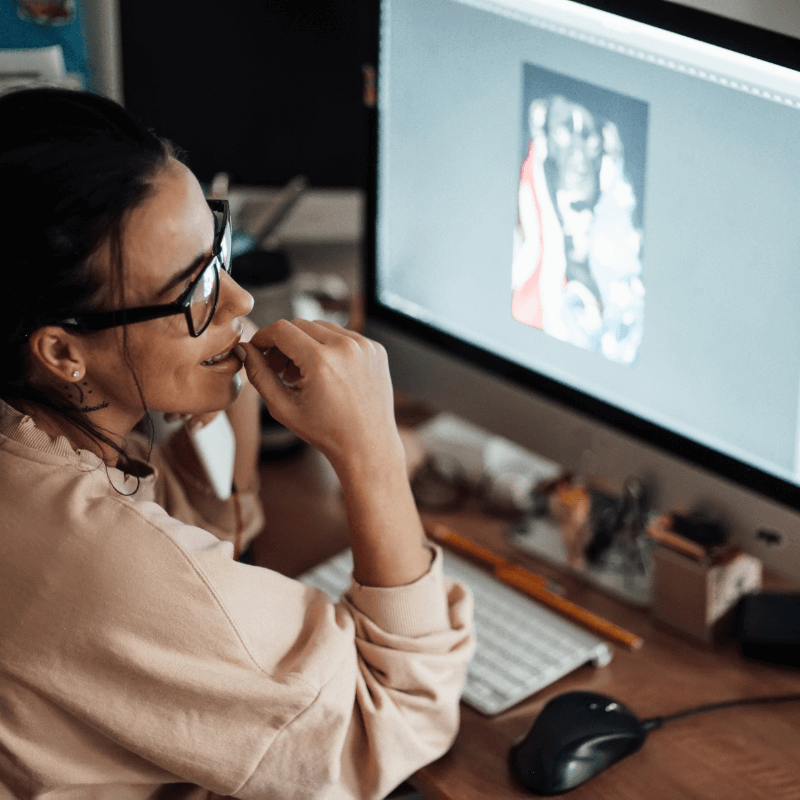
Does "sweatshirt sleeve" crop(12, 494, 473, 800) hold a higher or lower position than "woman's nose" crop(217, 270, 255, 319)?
lower

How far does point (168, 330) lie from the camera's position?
2.51 ft

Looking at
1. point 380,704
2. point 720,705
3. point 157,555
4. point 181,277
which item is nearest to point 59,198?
point 181,277

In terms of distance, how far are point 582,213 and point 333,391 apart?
11.2 inches

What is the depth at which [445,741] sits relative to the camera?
0.81 m

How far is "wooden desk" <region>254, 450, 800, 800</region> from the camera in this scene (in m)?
0.79

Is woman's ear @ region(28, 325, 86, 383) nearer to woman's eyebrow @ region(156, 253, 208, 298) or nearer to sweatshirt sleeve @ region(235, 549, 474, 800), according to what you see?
woman's eyebrow @ region(156, 253, 208, 298)

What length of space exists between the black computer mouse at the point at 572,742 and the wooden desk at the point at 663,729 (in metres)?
0.01

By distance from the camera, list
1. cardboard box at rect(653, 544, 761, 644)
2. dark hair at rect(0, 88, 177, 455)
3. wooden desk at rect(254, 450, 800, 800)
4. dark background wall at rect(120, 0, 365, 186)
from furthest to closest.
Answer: dark background wall at rect(120, 0, 365, 186) → cardboard box at rect(653, 544, 761, 644) → wooden desk at rect(254, 450, 800, 800) → dark hair at rect(0, 88, 177, 455)

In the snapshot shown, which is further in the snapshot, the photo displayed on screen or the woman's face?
the photo displayed on screen

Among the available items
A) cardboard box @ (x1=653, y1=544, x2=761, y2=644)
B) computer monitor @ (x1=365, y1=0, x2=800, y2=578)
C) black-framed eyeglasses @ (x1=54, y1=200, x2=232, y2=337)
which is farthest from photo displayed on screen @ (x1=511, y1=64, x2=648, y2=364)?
black-framed eyeglasses @ (x1=54, y1=200, x2=232, y2=337)

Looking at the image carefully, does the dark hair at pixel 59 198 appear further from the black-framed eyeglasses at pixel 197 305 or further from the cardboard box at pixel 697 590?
the cardboard box at pixel 697 590

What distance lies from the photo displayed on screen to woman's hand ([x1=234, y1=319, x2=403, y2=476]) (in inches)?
8.2

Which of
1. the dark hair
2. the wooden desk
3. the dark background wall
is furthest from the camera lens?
the dark background wall

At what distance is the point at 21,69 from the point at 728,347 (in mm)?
902
